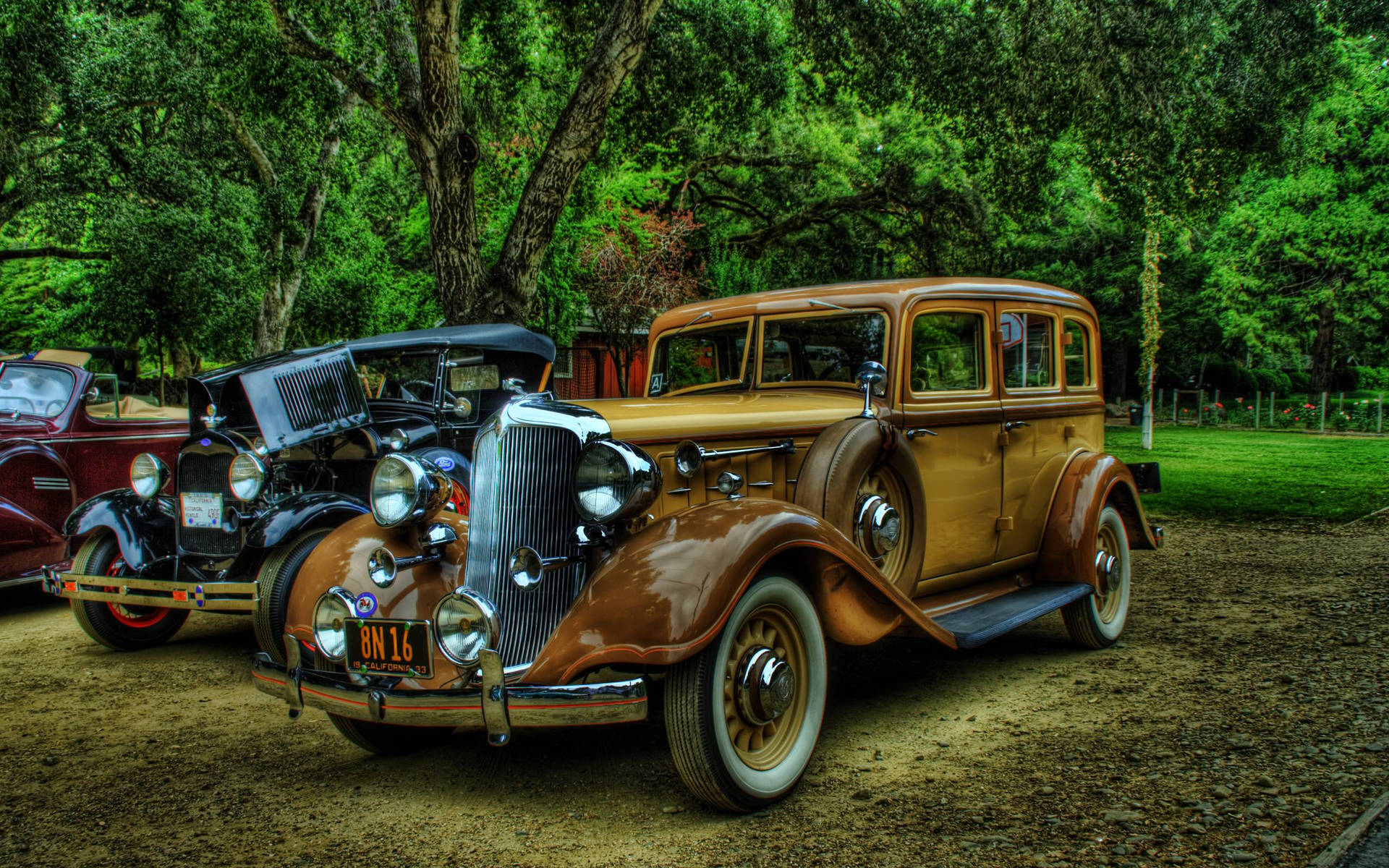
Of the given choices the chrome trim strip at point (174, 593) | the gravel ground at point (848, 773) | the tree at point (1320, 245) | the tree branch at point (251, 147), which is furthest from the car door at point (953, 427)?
the tree at point (1320, 245)

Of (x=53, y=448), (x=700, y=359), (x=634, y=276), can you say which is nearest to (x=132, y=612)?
(x=53, y=448)

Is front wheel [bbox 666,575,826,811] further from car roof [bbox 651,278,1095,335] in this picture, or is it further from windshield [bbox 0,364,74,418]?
windshield [bbox 0,364,74,418]

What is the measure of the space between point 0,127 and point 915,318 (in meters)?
12.5

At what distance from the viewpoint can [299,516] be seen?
17.6 ft

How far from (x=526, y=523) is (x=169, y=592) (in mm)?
3107

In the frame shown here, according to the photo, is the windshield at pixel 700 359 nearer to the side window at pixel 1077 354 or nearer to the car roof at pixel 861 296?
the car roof at pixel 861 296

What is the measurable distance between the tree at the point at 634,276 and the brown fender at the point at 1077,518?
15848 millimetres

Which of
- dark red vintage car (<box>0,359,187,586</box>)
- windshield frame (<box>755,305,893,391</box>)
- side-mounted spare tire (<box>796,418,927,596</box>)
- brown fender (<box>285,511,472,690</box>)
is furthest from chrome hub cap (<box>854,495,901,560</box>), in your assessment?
dark red vintage car (<box>0,359,187,586</box>)

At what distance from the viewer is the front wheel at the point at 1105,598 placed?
5.44 metres

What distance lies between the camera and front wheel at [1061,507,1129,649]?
5441 mm

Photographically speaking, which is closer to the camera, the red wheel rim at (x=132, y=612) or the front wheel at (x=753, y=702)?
the front wheel at (x=753, y=702)

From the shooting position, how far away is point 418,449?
22.6 feet

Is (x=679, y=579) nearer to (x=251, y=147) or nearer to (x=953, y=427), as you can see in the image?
(x=953, y=427)

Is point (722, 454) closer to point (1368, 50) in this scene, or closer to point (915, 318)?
point (915, 318)
